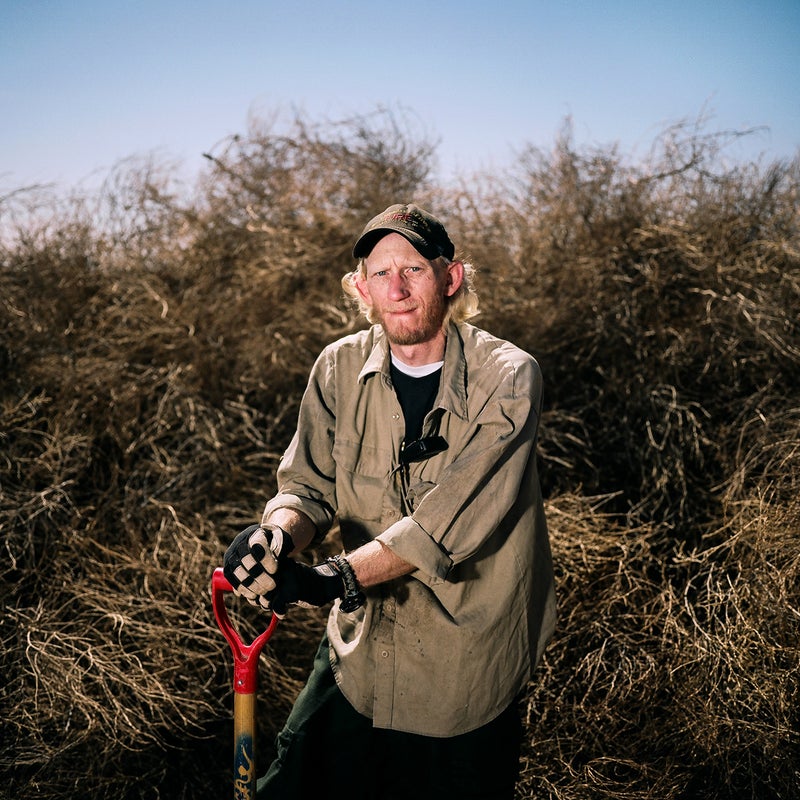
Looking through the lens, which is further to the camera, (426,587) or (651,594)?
(651,594)

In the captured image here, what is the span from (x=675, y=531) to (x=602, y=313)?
1.25m

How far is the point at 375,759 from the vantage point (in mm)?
2283

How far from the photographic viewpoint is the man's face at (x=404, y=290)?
2.30 metres

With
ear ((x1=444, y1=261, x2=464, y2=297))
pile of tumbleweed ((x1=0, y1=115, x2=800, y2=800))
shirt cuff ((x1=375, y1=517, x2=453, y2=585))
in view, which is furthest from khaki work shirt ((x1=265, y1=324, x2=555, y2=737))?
pile of tumbleweed ((x1=0, y1=115, x2=800, y2=800))

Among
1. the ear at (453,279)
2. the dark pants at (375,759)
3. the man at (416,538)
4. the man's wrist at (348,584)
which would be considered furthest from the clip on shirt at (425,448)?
the dark pants at (375,759)

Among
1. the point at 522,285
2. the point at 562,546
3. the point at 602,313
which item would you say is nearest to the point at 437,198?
the point at 522,285

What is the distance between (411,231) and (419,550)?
86 centimetres

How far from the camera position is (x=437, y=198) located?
17.1 ft

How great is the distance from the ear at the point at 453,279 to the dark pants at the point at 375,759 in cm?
113

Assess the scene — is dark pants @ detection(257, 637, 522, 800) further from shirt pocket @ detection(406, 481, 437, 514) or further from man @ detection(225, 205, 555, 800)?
shirt pocket @ detection(406, 481, 437, 514)

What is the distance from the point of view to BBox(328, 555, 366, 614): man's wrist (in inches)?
79.4

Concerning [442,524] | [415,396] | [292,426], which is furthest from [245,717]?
[292,426]

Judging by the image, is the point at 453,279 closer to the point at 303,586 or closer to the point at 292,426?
the point at 303,586

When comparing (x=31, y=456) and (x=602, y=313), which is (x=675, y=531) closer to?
(x=602, y=313)
